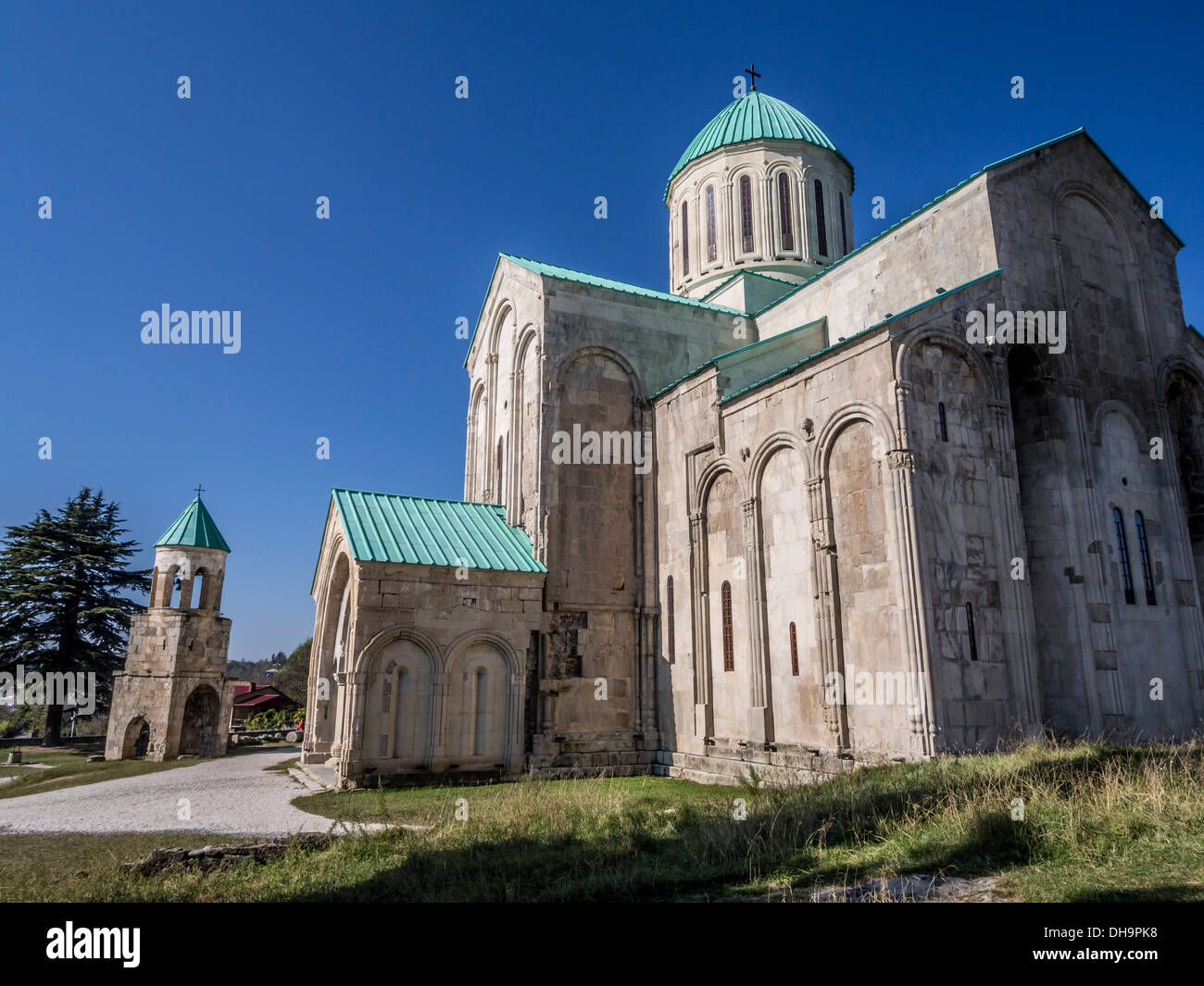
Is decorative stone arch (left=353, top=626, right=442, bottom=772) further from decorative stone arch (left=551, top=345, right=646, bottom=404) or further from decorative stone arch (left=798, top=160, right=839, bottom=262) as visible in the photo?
decorative stone arch (left=798, top=160, right=839, bottom=262)

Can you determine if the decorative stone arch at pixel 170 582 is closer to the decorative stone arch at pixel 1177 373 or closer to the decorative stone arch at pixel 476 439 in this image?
the decorative stone arch at pixel 476 439

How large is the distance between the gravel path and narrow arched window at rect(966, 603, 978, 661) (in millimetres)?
9880

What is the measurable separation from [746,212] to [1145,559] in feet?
47.7

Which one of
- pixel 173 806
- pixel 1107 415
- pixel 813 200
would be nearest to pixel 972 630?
pixel 1107 415

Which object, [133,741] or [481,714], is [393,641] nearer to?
[481,714]

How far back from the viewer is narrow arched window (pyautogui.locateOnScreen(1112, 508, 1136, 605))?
14.1 m

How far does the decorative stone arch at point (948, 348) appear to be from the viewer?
41.8 feet

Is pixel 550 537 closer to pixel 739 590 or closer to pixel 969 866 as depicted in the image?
pixel 739 590

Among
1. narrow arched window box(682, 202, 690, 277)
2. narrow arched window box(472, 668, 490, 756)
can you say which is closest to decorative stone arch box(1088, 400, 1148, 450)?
narrow arched window box(472, 668, 490, 756)

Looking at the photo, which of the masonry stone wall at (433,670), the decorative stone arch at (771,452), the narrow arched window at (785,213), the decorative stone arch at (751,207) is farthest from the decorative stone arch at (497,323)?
the decorative stone arch at (771,452)

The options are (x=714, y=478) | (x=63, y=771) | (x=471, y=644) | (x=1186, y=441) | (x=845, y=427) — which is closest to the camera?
(x=845, y=427)

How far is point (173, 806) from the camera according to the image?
41.6ft

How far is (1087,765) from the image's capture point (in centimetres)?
902

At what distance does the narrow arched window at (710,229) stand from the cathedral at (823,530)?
4071mm
